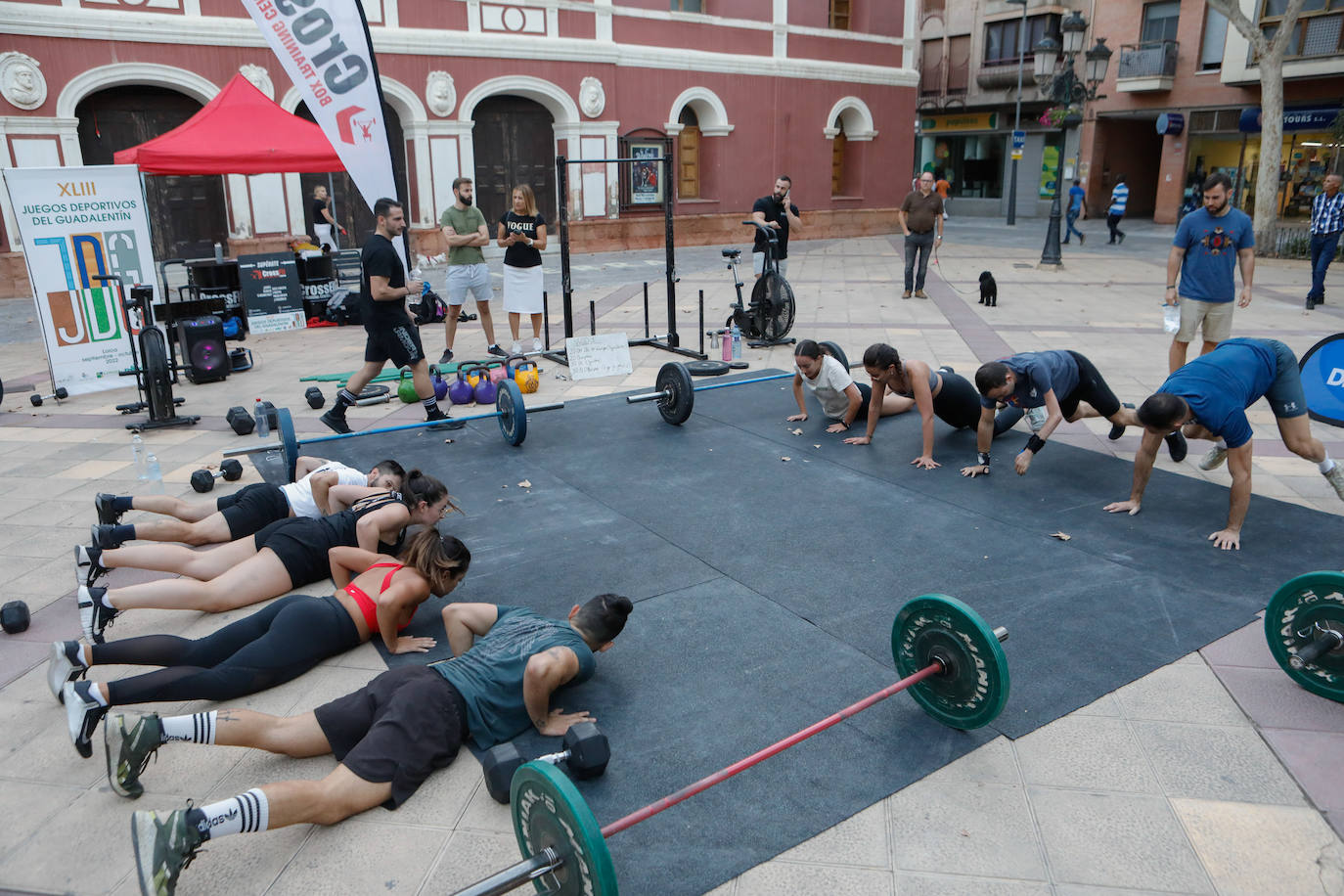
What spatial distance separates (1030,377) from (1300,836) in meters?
3.37

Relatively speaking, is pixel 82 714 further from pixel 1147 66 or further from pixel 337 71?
pixel 1147 66

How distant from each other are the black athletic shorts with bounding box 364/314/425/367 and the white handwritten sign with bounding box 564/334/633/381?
1.58 m

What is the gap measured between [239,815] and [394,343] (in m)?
5.05

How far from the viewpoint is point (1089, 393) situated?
6234 mm

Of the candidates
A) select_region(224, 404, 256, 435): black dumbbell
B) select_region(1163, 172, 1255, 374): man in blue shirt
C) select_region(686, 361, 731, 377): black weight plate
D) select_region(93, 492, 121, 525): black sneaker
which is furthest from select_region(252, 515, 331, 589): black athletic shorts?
select_region(1163, 172, 1255, 374): man in blue shirt

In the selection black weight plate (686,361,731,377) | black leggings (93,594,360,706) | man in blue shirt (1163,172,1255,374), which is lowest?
black leggings (93,594,360,706)

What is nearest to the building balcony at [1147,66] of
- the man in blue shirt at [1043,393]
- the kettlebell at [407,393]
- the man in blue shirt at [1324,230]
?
Result: the man in blue shirt at [1324,230]

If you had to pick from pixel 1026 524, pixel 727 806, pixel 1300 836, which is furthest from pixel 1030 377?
pixel 727 806

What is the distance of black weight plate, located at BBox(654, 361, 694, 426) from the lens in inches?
290

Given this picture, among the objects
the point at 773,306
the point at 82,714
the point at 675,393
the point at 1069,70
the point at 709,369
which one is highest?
the point at 1069,70

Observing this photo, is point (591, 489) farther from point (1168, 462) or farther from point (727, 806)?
point (1168, 462)

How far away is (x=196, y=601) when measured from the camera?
432 centimetres

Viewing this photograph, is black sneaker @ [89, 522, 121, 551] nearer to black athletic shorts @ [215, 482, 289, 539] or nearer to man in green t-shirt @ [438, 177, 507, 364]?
black athletic shorts @ [215, 482, 289, 539]

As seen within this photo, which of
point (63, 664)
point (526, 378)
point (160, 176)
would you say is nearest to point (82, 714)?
point (63, 664)
